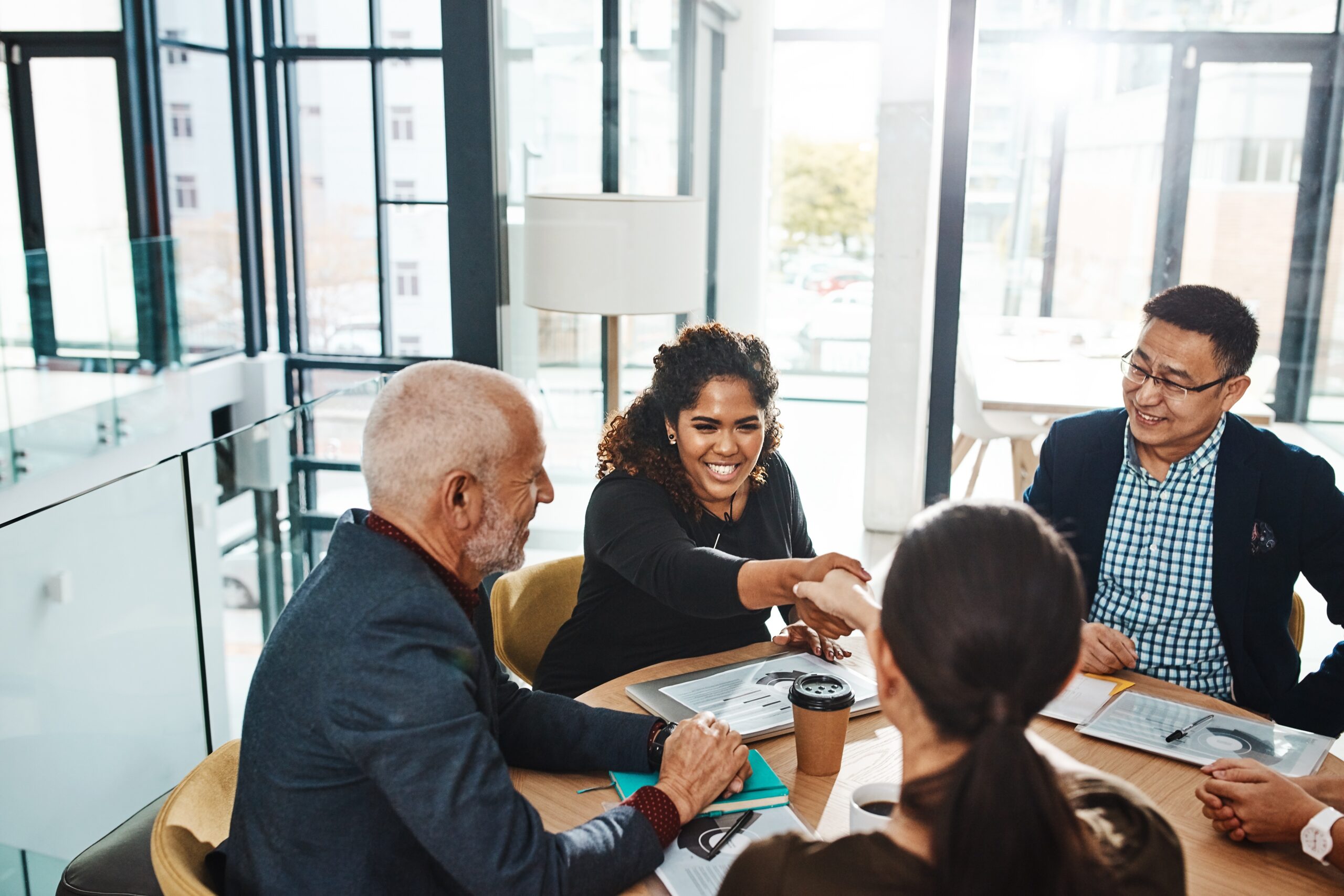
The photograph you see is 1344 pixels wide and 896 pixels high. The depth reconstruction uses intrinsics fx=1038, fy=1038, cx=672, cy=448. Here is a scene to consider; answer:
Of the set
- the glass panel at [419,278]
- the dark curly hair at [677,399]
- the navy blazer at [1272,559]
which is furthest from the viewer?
the glass panel at [419,278]

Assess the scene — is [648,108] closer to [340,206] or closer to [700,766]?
[700,766]

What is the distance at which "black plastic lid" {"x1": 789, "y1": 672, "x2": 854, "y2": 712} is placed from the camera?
4.55 feet

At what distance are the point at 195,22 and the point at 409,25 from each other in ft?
6.43

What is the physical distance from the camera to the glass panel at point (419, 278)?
6977 mm

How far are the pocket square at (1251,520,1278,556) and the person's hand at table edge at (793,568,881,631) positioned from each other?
87 cm

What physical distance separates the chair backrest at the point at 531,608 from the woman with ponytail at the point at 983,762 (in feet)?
4.44

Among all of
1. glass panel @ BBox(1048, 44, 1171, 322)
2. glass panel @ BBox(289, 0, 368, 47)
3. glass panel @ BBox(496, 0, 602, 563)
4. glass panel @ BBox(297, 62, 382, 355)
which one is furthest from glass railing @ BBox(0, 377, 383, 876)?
glass panel @ BBox(289, 0, 368, 47)

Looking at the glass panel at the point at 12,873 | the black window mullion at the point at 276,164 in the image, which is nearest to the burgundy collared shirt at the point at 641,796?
the glass panel at the point at 12,873

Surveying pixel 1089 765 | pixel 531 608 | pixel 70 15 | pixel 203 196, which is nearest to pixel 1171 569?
pixel 1089 765

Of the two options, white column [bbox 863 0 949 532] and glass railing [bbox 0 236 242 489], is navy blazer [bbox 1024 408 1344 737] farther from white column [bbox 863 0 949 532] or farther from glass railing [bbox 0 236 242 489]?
glass railing [bbox 0 236 242 489]

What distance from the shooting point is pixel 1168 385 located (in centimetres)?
203

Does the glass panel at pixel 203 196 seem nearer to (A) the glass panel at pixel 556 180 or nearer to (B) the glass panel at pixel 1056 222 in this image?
(A) the glass panel at pixel 556 180

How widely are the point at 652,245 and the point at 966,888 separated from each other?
8.39 ft

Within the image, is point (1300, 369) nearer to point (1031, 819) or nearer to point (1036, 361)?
point (1036, 361)
